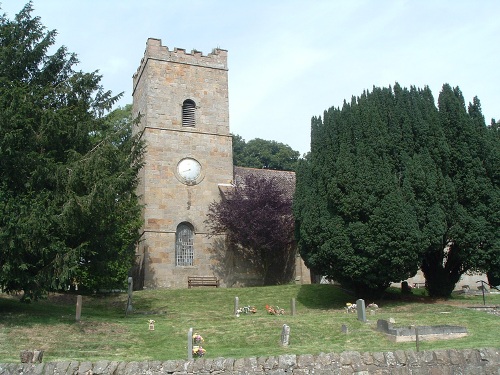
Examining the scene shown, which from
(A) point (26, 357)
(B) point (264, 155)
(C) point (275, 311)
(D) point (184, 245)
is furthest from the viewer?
(B) point (264, 155)

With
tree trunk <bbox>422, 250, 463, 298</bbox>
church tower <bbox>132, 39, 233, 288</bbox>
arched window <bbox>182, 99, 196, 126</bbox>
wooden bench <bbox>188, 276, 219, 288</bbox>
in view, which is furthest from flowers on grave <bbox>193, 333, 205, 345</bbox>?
arched window <bbox>182, 99, 196, 126</bbox>

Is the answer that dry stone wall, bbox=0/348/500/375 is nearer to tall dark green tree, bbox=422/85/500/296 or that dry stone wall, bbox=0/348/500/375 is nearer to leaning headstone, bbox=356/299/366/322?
leaning headstone, bbox=356/299/366/322

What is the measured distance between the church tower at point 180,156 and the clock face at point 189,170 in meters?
0.06

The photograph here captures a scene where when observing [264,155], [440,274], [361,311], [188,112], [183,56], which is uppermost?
[183,56]

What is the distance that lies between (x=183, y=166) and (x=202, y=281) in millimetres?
6585

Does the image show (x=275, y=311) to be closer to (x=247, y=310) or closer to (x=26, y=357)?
(x=247, y=310)

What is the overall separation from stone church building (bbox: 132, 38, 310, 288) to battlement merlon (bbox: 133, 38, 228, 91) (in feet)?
0.19

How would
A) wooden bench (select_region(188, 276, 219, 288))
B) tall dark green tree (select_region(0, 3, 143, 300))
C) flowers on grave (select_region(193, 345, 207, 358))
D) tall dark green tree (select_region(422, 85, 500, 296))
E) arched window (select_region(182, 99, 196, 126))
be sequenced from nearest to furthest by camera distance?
flowers on grave (select_region(193, 345, 207, 358)) → tall dark green tree (select_region(0, 3, 143, 300)) → tall dark green tree (select_region(422, 85, 500, 296)) → wooden bench (select_region(188, 276, 219, 288)) → arched window (select_region(182, 99, 196, 126))

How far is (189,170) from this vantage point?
30188mm

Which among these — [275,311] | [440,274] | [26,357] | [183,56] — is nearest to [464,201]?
[440,274]

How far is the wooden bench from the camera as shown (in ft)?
93.2

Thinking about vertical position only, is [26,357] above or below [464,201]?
below

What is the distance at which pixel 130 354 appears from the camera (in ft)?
42.6

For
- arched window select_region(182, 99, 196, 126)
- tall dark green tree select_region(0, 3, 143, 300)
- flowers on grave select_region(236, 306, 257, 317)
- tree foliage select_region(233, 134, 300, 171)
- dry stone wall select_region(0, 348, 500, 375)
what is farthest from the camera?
tree foliage select_region(233, 134, 300, 171)
